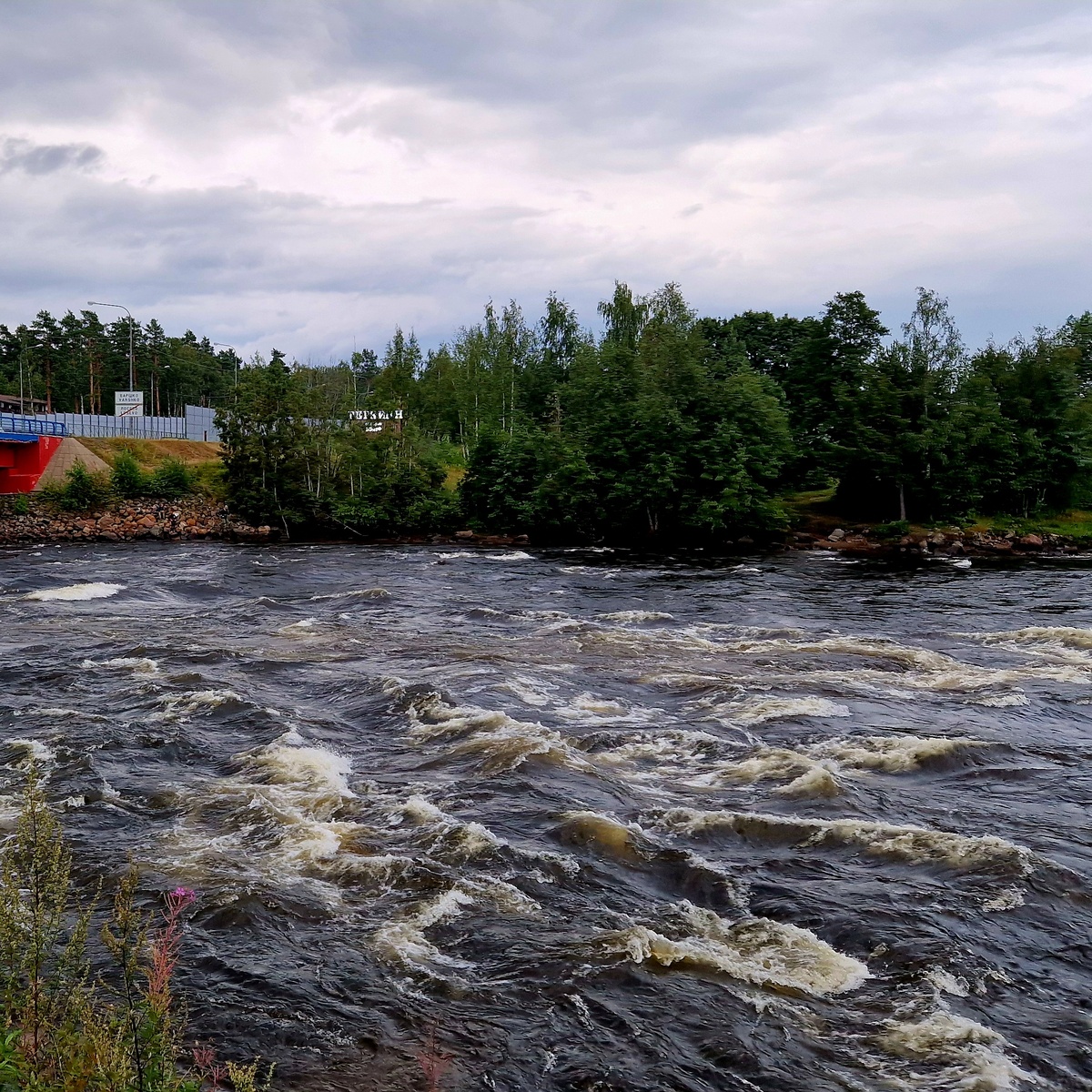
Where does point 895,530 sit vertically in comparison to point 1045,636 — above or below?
above

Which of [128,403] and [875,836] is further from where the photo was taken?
[128,403]

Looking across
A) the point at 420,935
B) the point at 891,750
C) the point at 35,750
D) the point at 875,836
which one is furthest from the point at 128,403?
the point at 875,836

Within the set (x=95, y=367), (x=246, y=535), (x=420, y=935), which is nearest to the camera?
(x=420, y=935)

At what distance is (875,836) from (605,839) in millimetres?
3303

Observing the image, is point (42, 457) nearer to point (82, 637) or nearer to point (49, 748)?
point (82, 637)

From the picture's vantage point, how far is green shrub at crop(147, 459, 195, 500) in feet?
207

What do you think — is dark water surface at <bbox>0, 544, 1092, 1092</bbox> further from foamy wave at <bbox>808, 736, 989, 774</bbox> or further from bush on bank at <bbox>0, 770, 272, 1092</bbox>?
bush on bank at <bbox>0, 770, 272, 1092</bbox>

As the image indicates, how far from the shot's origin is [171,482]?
63.8 meters

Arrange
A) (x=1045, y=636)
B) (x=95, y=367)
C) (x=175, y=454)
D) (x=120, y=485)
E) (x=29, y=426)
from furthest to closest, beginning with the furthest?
(x=95, y=367)
(x=175, y=454)
(x=120, y=485)
(x=29, y=426)
(x=1045, y=636)

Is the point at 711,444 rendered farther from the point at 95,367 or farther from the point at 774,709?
the point at 95,367

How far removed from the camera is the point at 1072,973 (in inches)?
351

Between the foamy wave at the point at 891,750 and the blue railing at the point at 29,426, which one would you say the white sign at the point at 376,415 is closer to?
the blue railing at the point at 29,426

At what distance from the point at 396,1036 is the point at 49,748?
32.4 feet

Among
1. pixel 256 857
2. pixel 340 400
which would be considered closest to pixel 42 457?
pixel 340 400
